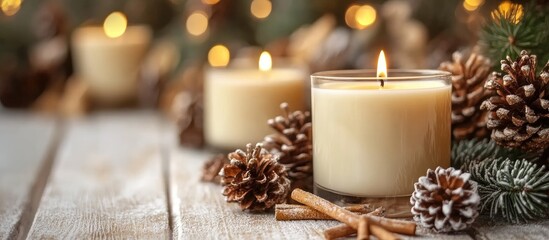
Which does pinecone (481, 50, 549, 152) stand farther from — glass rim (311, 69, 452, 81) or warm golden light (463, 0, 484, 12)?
warm golden light (463, 0, 484, 12)

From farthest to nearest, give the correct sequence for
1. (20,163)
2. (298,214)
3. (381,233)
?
(20,163), (298,214), (381,233)

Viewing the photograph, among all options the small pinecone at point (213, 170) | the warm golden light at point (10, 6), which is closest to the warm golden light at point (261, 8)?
the warm golden light at point (10, 6)

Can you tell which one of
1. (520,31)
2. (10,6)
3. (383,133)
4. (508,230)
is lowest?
(508,230)

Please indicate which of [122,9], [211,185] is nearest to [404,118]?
[211,185]

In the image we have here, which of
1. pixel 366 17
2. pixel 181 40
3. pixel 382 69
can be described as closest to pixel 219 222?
pixel 382 69

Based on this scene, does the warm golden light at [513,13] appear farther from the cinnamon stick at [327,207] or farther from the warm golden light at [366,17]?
the warm golden light at [366,17]

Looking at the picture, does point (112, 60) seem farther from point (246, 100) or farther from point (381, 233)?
point (381, 233)
